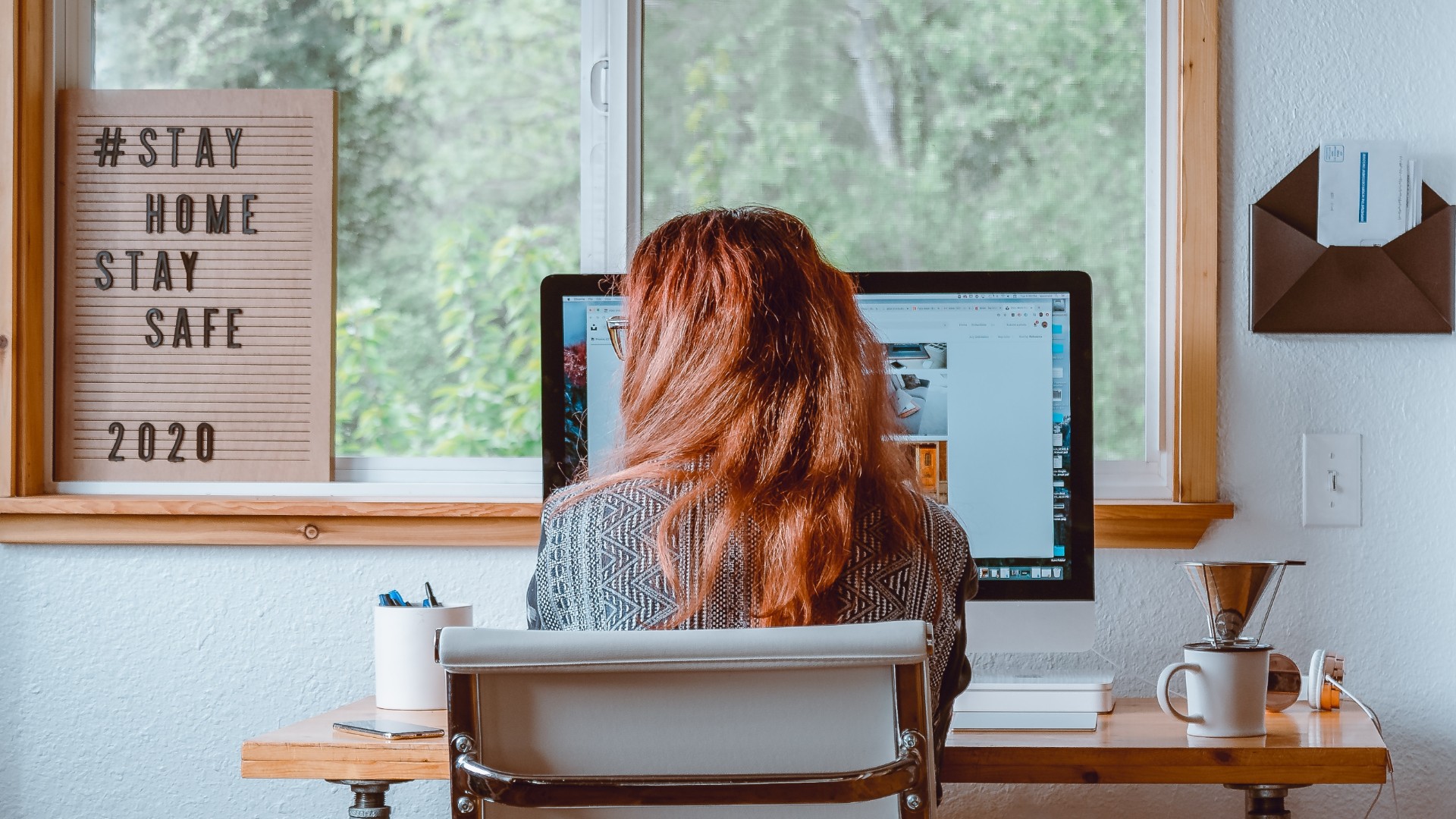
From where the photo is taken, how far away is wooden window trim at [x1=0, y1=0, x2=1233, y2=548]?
4.99 feet

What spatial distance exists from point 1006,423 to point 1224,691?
35cm

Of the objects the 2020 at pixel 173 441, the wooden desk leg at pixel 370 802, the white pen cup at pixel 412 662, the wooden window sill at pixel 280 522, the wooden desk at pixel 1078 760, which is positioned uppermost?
the 2020 at pixel 173 441

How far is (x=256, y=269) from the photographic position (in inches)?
65.6

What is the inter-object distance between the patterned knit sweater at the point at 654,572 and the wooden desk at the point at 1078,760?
9.2 inches

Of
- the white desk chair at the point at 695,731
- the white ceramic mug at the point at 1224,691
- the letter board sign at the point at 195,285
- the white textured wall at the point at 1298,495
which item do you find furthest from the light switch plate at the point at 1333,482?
the letter board sign at the point at 195,285

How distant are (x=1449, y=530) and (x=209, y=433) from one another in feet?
5.42

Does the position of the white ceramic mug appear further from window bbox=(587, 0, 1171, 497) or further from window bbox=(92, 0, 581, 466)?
window bbox=(92, 0, 581, 466)

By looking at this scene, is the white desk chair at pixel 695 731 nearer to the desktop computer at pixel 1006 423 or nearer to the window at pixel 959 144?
the desktop computer at pixel 1006 423

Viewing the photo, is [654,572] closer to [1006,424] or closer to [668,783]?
[668,783]

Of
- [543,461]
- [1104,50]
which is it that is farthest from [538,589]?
[1104,50]

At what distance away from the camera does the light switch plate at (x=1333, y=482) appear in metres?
1.52

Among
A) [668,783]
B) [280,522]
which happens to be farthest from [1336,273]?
[280,522]

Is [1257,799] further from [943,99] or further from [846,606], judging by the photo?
[943,99]

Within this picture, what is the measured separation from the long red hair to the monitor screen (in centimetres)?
30
